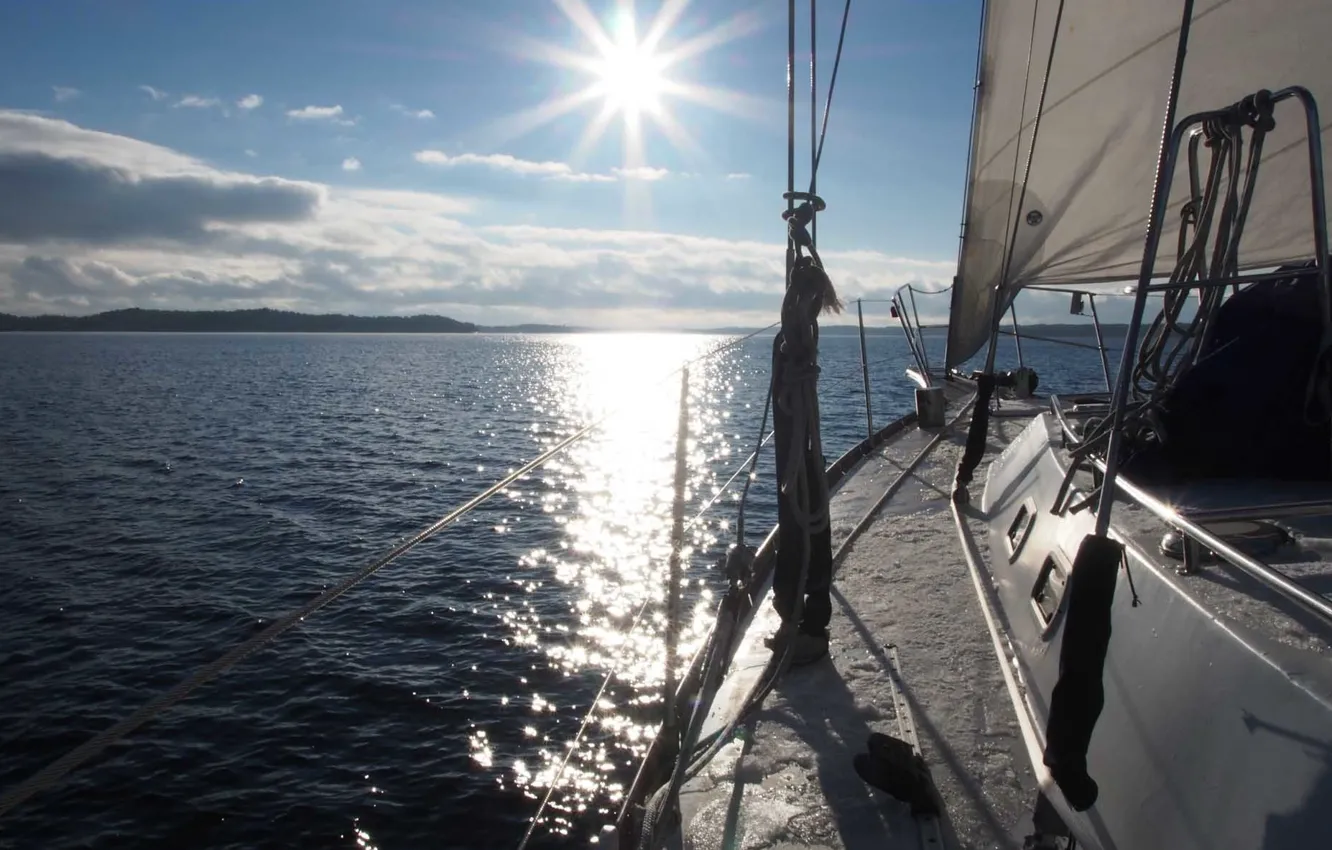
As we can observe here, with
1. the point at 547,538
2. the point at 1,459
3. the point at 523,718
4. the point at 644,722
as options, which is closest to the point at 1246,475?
the point at 644,722

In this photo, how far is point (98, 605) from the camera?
1309cm

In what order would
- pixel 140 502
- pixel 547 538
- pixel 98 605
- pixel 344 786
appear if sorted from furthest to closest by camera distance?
1. pixel 140 502
2. pixel 547 538
3. pixel 98 605
4. pixel 344 786

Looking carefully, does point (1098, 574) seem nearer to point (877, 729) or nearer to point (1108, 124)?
point (877, 729)

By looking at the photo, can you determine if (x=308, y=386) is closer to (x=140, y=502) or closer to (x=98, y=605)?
(x=140, y=502)

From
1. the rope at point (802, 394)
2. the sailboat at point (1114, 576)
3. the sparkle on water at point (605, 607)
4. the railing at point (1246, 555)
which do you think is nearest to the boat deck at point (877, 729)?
the sailboat at point (1114, 576)

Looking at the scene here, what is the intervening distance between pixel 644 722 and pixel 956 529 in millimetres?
4210

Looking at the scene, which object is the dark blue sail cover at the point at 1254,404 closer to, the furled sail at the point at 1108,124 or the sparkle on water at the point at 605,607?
the furled sail at the point at 1108,124

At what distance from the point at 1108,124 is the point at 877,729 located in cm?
548

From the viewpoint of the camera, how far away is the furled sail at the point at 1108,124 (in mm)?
5516

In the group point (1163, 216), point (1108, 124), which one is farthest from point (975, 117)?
point (1163, 216)

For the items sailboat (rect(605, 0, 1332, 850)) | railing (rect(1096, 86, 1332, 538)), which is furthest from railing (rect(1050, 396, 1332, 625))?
railing (rect(1096, 86, 1332, 538))

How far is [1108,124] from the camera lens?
697cm

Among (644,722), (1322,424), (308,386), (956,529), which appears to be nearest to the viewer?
(1322,424)

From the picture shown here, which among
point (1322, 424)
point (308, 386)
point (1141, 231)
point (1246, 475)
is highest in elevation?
point (1141, 231)
